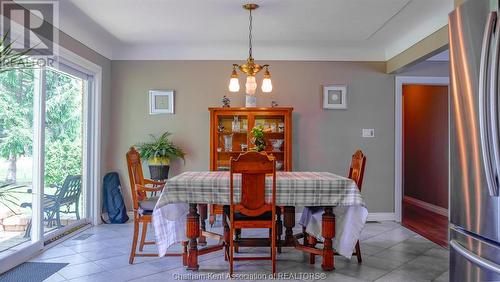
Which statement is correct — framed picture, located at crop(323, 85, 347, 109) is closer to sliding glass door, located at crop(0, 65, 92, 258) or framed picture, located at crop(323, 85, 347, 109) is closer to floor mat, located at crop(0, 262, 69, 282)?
sliding glass door, located at crop(0, 65, 92, 258)

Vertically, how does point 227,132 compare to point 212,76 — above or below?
below

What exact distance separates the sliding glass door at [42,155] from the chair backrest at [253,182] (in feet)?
5.18

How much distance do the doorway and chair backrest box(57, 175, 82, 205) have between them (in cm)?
433

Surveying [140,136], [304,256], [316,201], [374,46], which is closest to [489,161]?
[316,201]

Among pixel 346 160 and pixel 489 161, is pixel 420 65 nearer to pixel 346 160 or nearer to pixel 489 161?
pixel 346 160

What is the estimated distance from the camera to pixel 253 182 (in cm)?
265

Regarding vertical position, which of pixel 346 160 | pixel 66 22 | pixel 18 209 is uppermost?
pixel 66 22

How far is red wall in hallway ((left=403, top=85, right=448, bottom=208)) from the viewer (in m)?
5.45

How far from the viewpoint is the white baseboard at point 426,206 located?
5.29 metres

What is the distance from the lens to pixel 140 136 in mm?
4801

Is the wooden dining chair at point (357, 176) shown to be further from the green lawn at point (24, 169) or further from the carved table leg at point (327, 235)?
the green lawn at point (24, 169)

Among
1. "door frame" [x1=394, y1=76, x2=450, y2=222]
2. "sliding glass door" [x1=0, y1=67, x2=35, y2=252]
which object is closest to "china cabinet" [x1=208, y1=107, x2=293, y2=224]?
"door frame" [x1=394, y1=76, x2=450, y2=222]

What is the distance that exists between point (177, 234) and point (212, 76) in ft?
8.47

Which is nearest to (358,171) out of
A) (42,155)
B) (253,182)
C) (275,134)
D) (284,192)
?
(284,192)
